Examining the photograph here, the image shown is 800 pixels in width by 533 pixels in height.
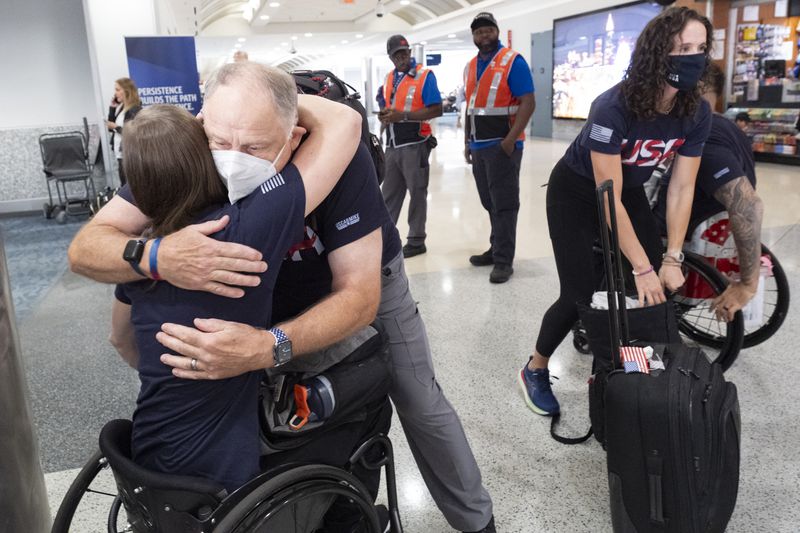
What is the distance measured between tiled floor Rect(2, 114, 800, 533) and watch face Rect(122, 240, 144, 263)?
1.16 meters

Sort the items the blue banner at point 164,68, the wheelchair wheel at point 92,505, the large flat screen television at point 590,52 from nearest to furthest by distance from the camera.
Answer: the wheelchair wheel at point 92,505 → the blue banner at point 164,68 → the large flat screen television at point 590,52

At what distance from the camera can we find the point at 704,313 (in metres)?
2.93

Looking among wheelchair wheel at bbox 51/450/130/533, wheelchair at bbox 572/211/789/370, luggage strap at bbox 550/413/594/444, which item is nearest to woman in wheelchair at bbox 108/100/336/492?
wheelchair wheel at bbox 51/450/130/533

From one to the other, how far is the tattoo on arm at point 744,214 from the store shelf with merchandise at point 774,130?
708 centimetres

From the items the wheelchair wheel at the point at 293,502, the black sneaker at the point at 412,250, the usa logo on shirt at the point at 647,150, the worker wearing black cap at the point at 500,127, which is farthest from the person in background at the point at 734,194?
the black sneaker at the point at 412,250

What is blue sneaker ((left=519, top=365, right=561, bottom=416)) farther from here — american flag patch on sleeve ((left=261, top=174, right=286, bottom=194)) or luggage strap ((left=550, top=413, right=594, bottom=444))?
american flag patch on sleeve ((left=261, top=174, right=286, bottom=194))

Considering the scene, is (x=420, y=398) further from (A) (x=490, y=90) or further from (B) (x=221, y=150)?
(A) (x=490, y=90)

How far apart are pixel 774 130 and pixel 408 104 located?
642 cm

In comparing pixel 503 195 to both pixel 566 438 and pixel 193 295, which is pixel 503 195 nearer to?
pixel 566 438

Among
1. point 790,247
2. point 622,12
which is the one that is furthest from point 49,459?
point 622,12

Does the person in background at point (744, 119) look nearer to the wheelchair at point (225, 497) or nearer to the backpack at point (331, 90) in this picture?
the backpack at point (331, 90)

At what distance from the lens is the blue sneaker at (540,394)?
2361mm

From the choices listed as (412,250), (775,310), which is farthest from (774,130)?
(775,310)

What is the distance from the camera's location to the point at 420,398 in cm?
153
